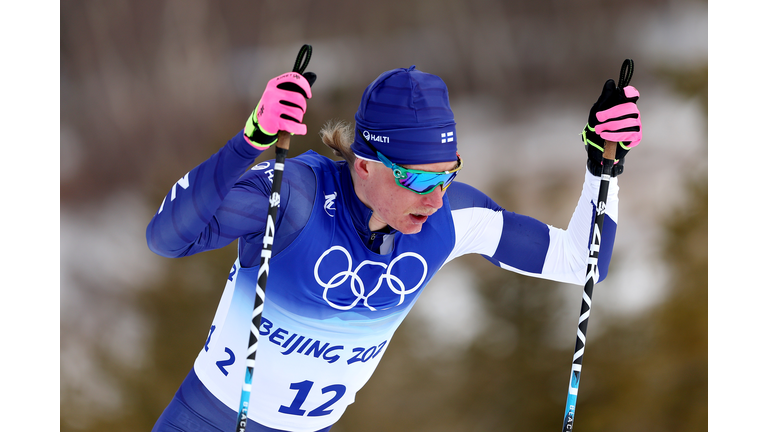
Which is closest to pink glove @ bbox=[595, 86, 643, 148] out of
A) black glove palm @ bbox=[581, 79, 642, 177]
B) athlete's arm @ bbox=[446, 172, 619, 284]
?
black glove palm @ bbox=[581, 79, 642, 177]

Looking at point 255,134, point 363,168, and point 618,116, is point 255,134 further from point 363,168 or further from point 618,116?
point 618,116

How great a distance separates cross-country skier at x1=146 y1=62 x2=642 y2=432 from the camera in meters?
1.37

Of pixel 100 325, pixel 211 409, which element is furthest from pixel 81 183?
pixel 211 409

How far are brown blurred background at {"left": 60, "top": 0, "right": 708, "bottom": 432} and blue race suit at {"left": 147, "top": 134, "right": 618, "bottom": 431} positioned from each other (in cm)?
137

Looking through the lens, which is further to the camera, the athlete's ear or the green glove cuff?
the athlete's ear

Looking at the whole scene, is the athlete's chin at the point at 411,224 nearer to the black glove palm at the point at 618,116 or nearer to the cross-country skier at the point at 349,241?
the cross-country skier at the point at 349,241

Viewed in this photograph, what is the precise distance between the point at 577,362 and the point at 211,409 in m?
1.05

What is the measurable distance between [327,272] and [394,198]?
267 mm

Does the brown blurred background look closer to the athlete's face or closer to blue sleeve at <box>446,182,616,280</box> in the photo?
blue sleeve at <box>446,182,616,280</box>

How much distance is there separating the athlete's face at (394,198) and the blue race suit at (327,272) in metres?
0.05

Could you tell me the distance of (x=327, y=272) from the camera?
1461 millimetres

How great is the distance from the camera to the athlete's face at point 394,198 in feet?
4.62

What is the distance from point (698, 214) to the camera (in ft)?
9.95

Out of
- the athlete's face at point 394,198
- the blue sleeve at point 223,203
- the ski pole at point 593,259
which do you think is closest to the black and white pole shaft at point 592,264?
the ski pole at point 593,259
